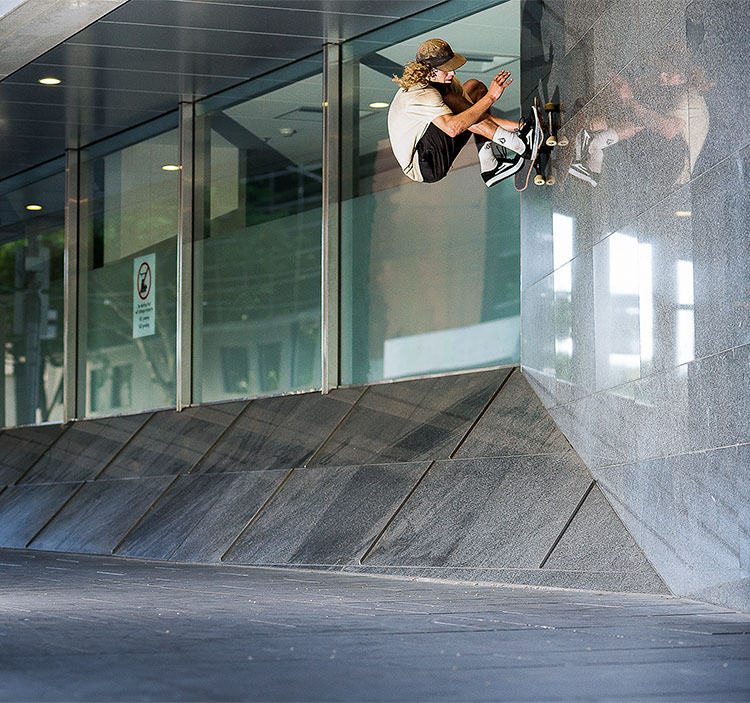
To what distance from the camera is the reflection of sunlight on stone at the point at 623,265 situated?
7.80 m

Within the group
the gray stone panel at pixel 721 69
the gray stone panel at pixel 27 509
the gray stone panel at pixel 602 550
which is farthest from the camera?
the gray stone panel at pixel 27 509

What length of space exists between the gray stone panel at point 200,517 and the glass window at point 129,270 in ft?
8.47

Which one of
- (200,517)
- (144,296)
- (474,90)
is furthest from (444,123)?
(144,296)

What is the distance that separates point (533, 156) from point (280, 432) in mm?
4655

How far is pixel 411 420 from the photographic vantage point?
11.3 metres

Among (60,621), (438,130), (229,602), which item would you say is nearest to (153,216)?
(438,130)

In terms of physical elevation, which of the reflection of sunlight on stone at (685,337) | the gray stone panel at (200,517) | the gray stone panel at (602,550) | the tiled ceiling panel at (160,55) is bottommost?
the gray stone panel at (200,517)

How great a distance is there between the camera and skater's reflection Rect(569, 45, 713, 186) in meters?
6.89

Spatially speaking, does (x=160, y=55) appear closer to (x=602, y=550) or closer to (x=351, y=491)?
(x=351, y=491)

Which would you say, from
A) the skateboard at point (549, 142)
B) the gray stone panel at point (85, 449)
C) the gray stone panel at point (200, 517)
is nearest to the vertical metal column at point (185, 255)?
the gray stone panel at point (85, 449)

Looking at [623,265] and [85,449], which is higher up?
[623,265]

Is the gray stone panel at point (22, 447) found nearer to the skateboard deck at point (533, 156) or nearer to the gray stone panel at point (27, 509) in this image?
the gray stone panel at point (27, 509)

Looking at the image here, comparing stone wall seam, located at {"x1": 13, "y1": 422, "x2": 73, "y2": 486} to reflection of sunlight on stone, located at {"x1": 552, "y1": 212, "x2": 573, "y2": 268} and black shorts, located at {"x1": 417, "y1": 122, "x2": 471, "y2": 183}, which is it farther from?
reflection of sunlight on stone, located at {"x1": 552, "y1": 212, "x2": 573, "y2": 268}

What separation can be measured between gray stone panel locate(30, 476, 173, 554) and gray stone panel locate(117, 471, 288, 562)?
0.94 ft
